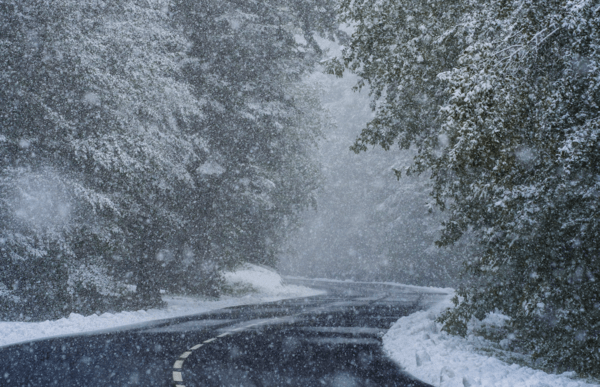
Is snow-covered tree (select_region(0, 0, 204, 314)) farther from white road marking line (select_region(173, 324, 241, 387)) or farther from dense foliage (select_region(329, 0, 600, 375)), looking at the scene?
dense foliage (select_region(329, 0, 600, 375))

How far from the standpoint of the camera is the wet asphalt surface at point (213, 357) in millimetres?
9758

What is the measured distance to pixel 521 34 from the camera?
359 inches

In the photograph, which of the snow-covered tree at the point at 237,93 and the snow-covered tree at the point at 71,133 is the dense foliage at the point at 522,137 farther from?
the snow-covered tree at the point at 237,93

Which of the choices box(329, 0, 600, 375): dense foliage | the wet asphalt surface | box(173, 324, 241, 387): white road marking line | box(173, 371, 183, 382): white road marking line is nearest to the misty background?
the wet asphalt surface

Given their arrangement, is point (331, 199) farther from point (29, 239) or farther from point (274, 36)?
point (29, 239)

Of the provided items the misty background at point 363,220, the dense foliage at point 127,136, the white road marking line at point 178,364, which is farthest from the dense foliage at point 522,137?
the misty background at point 363,220

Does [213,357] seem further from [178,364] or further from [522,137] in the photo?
[522,137]

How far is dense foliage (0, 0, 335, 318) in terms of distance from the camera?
1645 centimetres

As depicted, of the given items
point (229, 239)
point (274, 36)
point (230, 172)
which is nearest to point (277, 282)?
point (229, 239)

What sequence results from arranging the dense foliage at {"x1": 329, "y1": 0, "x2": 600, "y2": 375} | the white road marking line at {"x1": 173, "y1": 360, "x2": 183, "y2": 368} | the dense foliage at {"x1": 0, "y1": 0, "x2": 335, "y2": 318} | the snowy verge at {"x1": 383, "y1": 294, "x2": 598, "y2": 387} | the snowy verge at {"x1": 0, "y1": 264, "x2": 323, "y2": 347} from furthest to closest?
the dense foliage at {"x1": 0, "y1": 0, "x2": 335, "y2": 318} < the snowy verge at {"x1": 0, "y1": 264, "x2": 323, "y2": 347} < the white road marking line at {"x1": 173, "y1": 360, "x2": 183, "y2": 368} < the snowy verge at {"x1": 383, "y1": 294, "x2": 598, "y2": 387} < the dense foliage at {"x1": 329, "y1": 0, "x2": 600, "y2": 375}

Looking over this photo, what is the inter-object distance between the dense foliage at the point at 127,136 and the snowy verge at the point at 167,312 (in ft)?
2.63

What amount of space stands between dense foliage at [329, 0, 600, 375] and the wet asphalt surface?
269cm

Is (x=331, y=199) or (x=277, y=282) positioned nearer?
(x=277, y=282)

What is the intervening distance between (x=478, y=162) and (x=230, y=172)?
18698 mm
